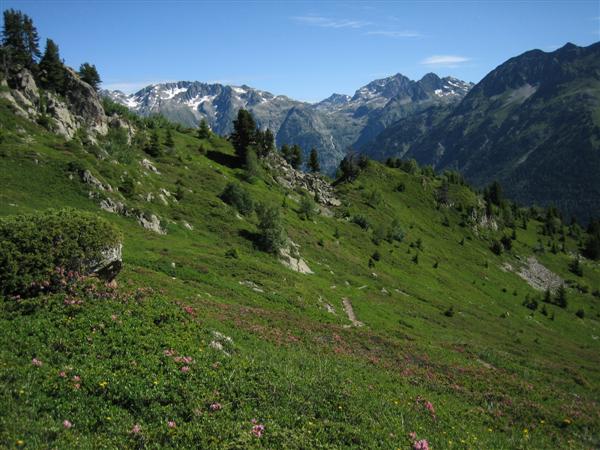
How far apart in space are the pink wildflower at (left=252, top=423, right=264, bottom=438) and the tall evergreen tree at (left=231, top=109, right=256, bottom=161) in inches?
4286

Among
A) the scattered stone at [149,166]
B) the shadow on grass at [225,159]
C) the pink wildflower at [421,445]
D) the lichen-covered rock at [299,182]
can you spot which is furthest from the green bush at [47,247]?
the lichen-covered rock at [299,182]

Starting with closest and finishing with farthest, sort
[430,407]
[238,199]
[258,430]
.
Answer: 1. [258,430]
2. [430,407]
3. [238,199]

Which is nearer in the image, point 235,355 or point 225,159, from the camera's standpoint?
point 235,355

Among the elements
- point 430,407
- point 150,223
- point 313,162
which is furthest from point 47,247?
point 313,162

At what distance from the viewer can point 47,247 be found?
19875 mm

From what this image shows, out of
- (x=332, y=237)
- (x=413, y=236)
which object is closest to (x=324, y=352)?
(x=332, y=237)

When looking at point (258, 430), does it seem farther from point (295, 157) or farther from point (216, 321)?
point (295, 157)

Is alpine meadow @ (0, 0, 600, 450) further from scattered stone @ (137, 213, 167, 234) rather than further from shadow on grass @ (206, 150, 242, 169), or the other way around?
shadow on grass @ (206, 150, 242, 169)

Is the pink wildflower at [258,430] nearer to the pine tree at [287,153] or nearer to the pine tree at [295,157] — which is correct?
the pine tree at [287,153]

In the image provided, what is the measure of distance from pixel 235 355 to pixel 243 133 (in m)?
107

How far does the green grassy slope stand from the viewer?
516 inches

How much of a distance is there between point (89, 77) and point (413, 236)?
10091 cm

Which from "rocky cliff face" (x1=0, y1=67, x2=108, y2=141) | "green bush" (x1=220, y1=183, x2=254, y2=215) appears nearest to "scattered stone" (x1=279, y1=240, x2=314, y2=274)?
"green bush" (x1=220, y1=183, x2=254, y2=215)

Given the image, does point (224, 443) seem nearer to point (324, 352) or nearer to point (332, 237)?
point (324, 352)
